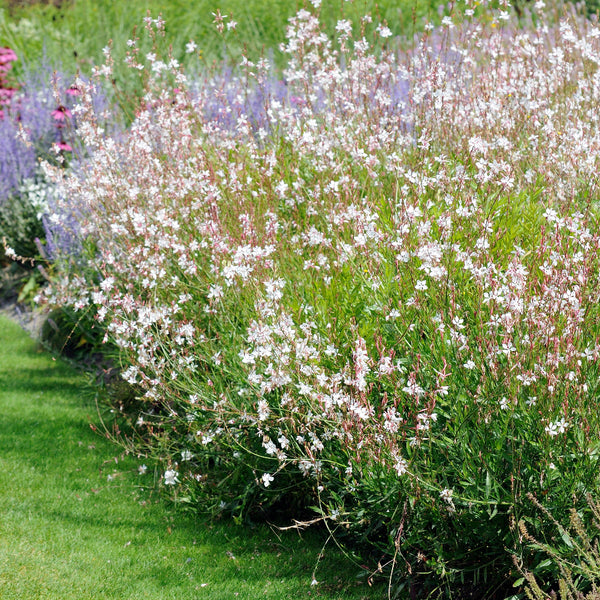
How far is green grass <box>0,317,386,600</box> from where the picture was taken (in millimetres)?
4168

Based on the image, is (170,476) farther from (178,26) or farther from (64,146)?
(178,26)

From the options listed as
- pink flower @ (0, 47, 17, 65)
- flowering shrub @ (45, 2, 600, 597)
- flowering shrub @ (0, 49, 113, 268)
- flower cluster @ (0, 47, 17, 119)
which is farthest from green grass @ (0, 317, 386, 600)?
pink flower @ (0, 47, 17, 65)

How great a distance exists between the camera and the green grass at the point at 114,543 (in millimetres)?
4168

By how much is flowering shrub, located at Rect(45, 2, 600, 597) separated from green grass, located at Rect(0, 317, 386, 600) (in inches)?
9.1

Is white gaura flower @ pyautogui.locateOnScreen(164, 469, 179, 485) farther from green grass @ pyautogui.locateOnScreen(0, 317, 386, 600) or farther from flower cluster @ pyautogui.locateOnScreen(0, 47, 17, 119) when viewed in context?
flower cluster @ pyautogui.locateOnScreen(0, 47, 17, 119)

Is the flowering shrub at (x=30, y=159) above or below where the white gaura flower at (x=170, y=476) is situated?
above

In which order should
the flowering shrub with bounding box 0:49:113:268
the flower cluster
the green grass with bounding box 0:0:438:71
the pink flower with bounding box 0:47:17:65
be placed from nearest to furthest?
the flowering shrub with bounding box 0:49:113:268 → the flower cluster → the green grass with bounding box 0:0:438:71 → the pink flower with bounding box 0:47:17:65

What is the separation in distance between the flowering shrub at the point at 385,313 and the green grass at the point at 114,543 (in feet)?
0.76

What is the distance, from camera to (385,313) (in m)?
4.07

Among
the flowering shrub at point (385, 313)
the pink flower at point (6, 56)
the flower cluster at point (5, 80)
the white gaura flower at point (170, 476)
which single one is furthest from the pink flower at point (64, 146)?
the white gaura flower at point (170, 476)

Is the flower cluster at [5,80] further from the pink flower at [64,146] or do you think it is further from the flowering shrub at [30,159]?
the pink flower at [64,146]

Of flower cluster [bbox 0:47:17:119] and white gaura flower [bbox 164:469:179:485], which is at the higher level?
flower cluster [bbox 0:47:17:119]

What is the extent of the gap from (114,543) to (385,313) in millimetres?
2035

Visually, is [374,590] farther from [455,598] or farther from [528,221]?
[528,221]
